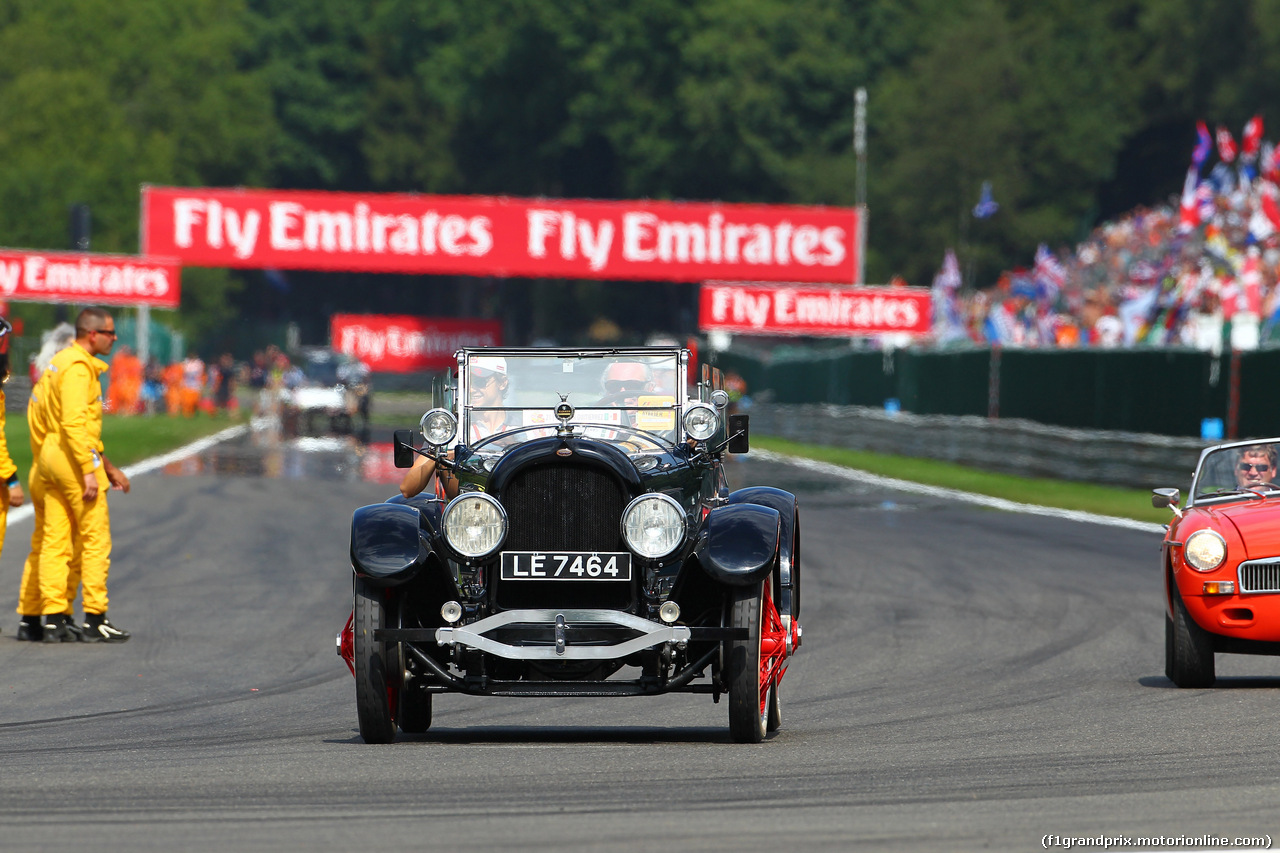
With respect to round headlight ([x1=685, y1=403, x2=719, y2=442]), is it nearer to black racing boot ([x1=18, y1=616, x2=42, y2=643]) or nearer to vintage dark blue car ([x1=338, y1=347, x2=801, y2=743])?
vintage dark blue car ([x1=338, y1=347, x2=801, y2=743])

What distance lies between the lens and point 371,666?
8.17 metres

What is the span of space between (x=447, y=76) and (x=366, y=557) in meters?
84.4

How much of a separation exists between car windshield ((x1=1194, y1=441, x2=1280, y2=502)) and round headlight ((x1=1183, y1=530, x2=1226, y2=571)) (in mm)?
585

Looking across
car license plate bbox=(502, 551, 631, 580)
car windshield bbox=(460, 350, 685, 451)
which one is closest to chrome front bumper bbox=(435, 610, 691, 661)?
car license plate bbox=(502, 551, 631, 580)

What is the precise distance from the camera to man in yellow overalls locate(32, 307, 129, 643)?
12219 mm

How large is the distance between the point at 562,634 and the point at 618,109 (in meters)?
78.7

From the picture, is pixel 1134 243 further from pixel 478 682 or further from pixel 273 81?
pixel 273 81

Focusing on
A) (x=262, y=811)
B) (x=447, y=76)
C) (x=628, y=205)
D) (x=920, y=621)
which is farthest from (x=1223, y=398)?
(x=447, y=76)

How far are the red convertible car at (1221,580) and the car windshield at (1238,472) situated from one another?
0.03 metres

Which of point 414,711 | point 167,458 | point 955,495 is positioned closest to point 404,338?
point 167,458

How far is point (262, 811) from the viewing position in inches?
259

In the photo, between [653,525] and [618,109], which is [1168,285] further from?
[618,109]

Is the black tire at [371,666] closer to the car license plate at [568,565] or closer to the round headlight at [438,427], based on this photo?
the car license plate at [568,565]

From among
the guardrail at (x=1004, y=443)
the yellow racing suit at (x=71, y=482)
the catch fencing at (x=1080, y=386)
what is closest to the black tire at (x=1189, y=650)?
→ the yellow racing suit at (x=71, y=482)
